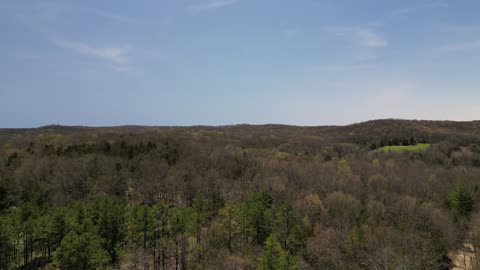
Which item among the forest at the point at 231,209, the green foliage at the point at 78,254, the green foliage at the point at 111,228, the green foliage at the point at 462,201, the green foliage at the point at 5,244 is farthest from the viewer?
the green foliage at the point at 462,201

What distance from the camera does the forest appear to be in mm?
46156

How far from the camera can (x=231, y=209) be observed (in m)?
57.2

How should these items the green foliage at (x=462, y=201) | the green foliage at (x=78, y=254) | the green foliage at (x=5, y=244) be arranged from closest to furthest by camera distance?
the green foliage at (x=78, y=254) → the green foliage at (x=5, y=244) → the green foliage at (x=462, y=201)

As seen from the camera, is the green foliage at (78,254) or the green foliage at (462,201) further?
the green foliage at (462,201)

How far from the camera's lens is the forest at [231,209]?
46.2 m

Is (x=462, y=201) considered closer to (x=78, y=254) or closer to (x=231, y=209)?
(x=231, y=209)

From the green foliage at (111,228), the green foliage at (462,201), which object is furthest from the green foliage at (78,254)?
the green foliage at (462,201)

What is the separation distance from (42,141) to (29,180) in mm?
57713

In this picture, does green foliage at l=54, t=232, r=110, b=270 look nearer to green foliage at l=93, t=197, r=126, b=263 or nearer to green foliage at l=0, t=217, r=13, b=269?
green foliage at l=0, t=217, r=13, b=269

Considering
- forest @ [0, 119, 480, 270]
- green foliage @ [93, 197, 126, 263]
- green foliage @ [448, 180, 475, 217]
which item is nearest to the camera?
forest @ [0, 119, 480, 270]

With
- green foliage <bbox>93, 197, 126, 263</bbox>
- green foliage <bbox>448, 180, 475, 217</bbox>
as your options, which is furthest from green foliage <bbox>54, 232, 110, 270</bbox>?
green foliage <bbox>448, 180, 475, 217</bbox>

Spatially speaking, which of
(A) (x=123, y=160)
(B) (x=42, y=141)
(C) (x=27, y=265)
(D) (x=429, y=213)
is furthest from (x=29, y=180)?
(D) (x=429, y=213)

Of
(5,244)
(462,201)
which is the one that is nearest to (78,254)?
(5,244)

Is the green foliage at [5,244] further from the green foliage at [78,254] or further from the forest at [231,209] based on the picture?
the green foliage at [78,254]
